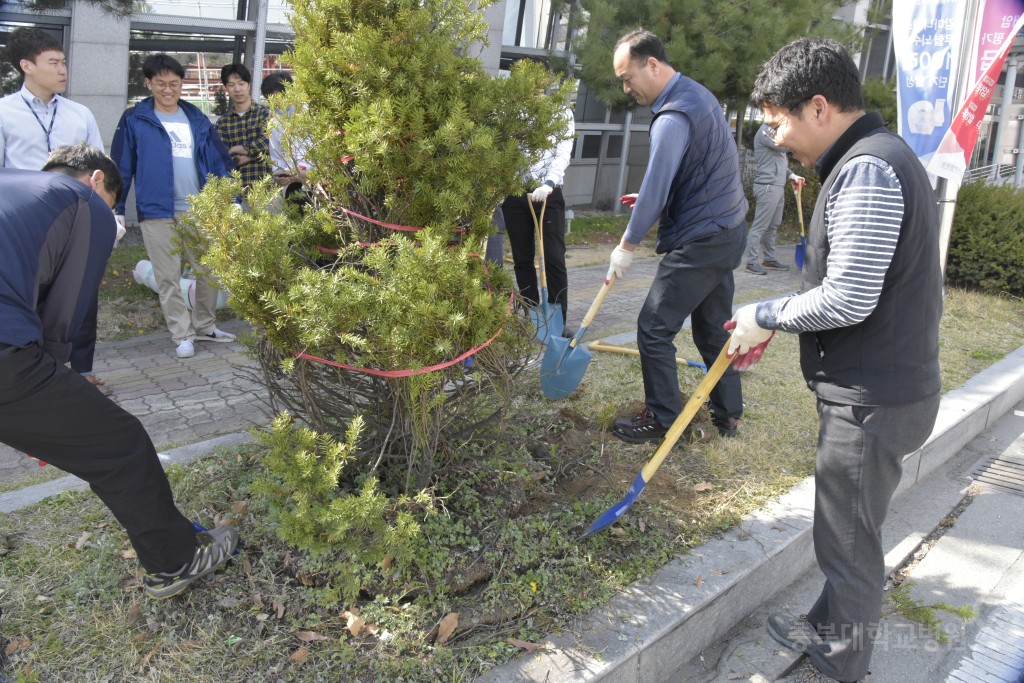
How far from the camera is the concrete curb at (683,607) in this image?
2.58 m

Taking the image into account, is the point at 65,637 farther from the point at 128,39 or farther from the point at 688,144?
the point at 128,39

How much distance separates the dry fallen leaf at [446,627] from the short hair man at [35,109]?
3.01m

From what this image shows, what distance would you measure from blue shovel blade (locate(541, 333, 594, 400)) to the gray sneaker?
180 cm

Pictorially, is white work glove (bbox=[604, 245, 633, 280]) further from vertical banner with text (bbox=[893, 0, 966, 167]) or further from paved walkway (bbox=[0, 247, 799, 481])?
vertical banner with text (bbox=[893, 0, 966, 167])

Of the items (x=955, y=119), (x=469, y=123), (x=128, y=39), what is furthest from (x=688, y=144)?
(x=128, y=39)

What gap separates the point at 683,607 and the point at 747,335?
1.03 metres

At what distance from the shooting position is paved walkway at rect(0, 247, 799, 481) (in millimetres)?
4260

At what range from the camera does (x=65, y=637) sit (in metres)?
2.56

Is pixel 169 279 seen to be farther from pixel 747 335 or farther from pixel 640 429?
pixel 747 335

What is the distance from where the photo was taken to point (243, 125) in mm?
6258

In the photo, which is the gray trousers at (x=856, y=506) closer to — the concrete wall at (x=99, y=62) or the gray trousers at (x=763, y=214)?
the gray trousers at (x=763, y=214)

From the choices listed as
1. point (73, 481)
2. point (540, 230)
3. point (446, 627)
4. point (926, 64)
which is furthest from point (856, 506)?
point (926, 64)

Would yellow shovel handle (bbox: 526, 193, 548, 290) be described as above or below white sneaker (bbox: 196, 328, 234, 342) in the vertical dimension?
above

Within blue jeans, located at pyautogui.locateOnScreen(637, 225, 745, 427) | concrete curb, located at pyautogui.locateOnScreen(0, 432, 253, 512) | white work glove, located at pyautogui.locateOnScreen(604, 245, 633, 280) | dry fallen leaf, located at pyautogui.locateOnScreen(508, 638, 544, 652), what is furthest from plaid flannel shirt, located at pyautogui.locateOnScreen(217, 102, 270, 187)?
dry fallen leaf, located at pyautogui.locateOnScreen(508, 638, 544, 652)
